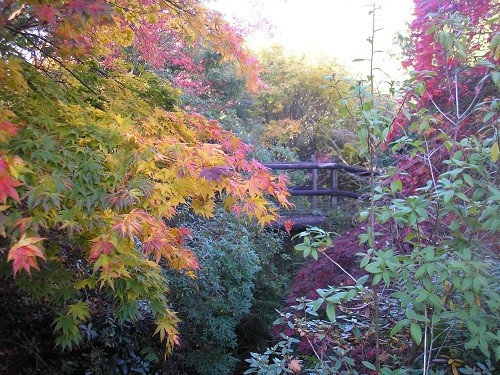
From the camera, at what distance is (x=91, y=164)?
253 centimetres

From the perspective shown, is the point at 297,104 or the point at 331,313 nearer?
the point at 331,313

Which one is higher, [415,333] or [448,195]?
[448,195]

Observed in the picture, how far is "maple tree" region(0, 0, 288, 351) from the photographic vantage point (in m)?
2.38

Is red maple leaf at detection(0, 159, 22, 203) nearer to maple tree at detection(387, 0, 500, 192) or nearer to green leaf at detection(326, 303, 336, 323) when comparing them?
green leaf at detection(326, 303, 336, 323)

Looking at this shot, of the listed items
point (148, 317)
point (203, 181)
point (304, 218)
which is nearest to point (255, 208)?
point (203, 181)

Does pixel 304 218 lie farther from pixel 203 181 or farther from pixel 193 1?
pixel 203 181

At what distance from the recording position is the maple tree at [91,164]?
7.80 feet

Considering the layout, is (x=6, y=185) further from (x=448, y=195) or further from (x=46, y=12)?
(x=448, y=195)

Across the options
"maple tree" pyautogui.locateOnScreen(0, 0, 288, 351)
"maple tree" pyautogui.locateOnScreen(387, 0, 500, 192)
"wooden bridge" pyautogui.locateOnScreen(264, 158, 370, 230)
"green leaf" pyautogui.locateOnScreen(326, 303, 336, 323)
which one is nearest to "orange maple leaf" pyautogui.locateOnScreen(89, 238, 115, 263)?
"maple tree" pyautogui.locateOnScreen(0, 0, 288, 351)

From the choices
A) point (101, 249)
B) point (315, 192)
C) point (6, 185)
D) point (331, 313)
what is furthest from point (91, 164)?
point (315, 192)

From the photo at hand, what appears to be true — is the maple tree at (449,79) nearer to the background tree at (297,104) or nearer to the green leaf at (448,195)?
the green leaf at (448,195)


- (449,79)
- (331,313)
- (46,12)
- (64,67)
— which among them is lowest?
(331,313)

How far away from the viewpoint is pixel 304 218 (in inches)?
333

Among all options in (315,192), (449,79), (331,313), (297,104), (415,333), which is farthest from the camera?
(297,104)
